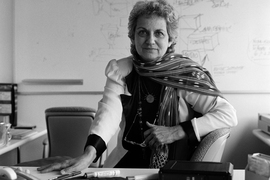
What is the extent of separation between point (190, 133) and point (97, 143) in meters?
0.41

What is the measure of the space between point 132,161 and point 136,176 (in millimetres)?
600

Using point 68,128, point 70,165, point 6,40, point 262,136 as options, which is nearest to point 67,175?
point 70,165

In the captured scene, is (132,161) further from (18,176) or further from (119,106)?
(18,176)

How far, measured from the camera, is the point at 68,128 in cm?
283

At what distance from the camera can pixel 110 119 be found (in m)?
1.63

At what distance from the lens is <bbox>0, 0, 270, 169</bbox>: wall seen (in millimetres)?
3568

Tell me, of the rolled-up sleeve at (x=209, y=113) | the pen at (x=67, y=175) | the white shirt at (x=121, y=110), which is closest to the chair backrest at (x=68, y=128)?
the white shirt at (x=121, y=110)

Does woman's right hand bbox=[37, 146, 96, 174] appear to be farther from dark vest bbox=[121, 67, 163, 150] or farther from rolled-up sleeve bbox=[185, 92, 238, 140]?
rolled-up sleeve bbox=[185, 92, 238, 140]

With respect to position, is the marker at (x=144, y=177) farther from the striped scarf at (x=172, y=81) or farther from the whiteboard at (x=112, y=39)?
the whiteboard at (x=112, y=39)

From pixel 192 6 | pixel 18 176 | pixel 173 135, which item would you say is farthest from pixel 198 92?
pixel 192 6

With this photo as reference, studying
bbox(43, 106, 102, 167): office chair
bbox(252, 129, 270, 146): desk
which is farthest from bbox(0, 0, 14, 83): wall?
bbox(252, 129, 270, 146): desk

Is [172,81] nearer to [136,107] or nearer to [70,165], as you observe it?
[136,107]

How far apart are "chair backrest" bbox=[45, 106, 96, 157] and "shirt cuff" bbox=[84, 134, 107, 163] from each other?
4.14 ft

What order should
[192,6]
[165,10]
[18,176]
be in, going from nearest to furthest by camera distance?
[18,176]
[165,10]
[192,6]
